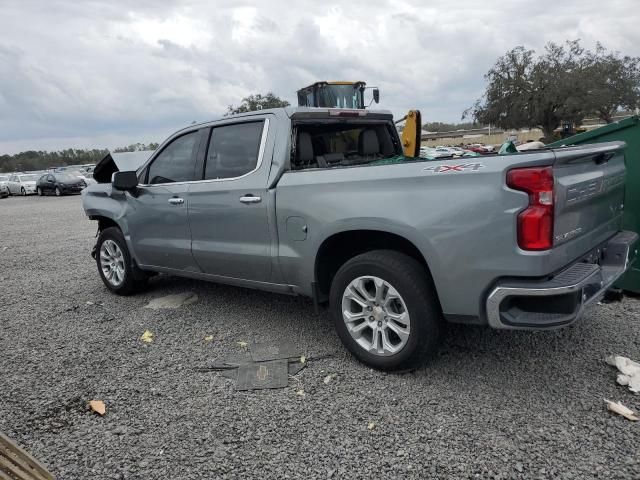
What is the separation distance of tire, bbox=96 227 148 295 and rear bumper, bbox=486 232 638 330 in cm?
405

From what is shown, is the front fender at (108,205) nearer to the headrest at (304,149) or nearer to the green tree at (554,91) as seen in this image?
the headrest at (304,149)

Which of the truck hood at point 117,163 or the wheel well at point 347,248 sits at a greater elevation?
the truck hood at point 117,163

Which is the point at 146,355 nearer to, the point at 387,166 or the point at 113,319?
the point at 113,319

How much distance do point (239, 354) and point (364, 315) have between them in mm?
1161

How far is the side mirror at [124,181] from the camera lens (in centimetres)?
496

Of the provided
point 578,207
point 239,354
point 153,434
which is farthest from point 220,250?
point 578,207

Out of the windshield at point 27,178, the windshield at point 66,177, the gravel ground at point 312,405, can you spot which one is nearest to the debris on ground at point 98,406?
the gravel ground at point 312,405

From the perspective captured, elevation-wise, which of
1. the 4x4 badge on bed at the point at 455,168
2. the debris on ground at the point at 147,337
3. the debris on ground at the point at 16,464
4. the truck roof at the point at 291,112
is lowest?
the debris on ground at the point at 147,337

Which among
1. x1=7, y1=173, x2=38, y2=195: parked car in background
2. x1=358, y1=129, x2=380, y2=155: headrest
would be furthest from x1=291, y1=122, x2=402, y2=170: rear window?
x1=7, y1=173, x2=38, y2=195: parked car in background

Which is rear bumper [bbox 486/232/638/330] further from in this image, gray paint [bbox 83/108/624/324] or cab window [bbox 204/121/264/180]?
cab window [bbox 204/121/264/180]

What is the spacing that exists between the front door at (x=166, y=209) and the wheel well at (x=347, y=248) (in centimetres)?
151

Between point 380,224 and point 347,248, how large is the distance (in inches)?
24.4

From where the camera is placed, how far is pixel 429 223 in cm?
300

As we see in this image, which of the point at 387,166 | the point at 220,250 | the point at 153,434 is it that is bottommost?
the point at 153,434
